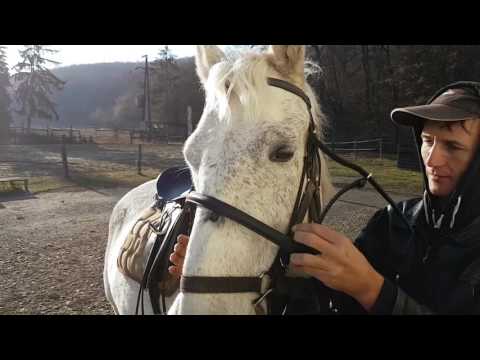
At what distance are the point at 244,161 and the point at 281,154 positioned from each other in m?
0.19

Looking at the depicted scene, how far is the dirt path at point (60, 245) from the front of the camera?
4625 mm

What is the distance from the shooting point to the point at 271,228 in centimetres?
133

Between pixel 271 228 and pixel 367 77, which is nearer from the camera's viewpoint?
pixel 271 228

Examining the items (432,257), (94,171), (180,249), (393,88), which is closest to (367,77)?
(393,88)

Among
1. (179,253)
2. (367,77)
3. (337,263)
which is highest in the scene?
(367,77)

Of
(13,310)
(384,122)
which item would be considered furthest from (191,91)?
(13,310)

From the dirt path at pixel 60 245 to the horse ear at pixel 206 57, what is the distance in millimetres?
3566

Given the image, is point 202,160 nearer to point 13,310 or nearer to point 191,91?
point 13,310

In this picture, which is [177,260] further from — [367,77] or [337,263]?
[367,77]

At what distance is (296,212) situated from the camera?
1.47 meters

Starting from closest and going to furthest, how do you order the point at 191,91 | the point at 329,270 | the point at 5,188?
the point at 329,270 < the point at 5,188 < the point at 191,91

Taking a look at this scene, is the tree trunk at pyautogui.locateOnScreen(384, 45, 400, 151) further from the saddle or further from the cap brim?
the cap brim

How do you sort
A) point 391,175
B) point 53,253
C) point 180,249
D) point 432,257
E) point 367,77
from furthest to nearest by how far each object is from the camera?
point 367,77 < point 391,175 < point 53,253 < point 180,249 < point 432,257
